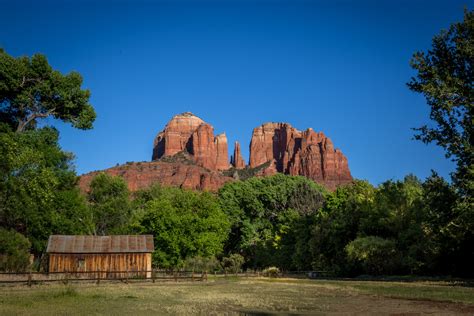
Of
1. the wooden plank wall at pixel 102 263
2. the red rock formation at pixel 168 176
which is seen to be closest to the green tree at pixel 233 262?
the wooden plank wall at pixel 102 263

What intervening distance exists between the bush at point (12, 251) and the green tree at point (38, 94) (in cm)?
1009

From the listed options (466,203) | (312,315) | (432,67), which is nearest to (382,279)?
(466,203)

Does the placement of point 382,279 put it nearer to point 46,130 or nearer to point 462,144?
point 462,144

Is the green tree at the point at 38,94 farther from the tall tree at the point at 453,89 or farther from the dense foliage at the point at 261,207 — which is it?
the dense foliage at the point at 261,207

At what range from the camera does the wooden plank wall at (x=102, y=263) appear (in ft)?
149

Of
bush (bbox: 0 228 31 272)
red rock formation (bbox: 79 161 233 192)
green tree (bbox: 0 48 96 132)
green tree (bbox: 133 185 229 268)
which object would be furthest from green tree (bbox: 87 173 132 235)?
red rock formation (bbox: 79 161 233 192)

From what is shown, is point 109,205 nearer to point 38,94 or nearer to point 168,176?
point 38,94

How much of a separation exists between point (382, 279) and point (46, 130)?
2948 cm

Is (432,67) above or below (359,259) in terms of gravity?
above

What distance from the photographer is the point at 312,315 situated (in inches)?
699

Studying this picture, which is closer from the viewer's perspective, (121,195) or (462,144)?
(462,144)

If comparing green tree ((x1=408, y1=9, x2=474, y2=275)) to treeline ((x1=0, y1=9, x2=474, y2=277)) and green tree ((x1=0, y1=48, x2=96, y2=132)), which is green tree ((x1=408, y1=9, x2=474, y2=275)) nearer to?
treeline ((x1=0, y1=9, x2=474, y2=277))

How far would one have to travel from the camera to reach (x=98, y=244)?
47.1 meters

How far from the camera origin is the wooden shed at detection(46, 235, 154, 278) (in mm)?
45469
